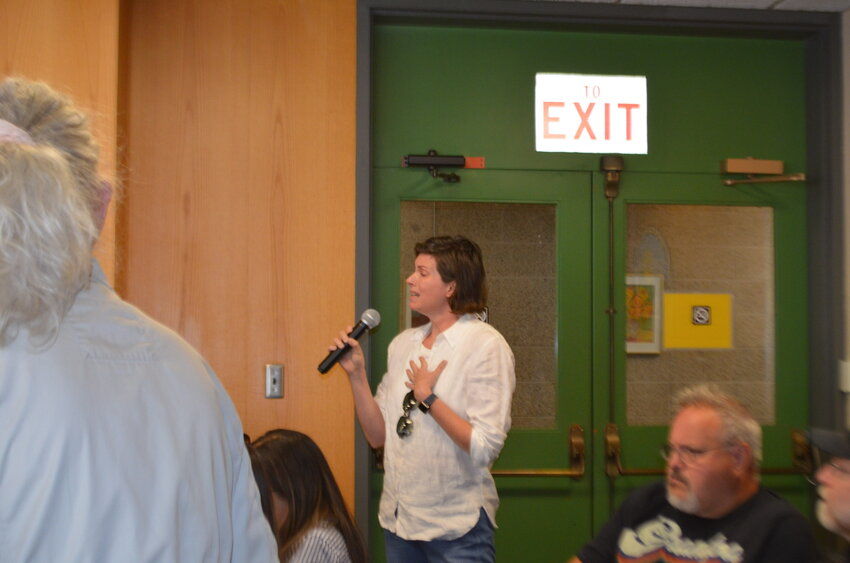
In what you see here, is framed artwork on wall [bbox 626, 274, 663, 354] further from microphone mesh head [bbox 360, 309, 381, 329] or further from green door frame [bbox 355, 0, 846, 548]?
microphone mesh head [bbox 360, 309, 381, 329]

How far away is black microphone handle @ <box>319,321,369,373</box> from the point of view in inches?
109

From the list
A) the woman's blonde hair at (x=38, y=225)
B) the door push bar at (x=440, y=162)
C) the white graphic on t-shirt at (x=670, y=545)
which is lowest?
the white graphic on t-shirt at (x=670, y=545)

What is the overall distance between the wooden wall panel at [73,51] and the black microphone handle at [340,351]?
3.07 ft

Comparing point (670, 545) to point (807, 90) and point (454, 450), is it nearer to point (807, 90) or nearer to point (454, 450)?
point (454, 450)

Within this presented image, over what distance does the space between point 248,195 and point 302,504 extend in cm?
175

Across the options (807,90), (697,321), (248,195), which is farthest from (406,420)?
(807,90)

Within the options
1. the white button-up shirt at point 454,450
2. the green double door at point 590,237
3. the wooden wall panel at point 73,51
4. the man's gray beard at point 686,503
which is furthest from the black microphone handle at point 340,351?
the man's gray beard at point 686,503

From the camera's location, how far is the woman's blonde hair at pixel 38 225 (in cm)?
84

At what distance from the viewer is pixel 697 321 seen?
12.4 ft

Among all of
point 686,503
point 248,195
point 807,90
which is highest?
point 807,90

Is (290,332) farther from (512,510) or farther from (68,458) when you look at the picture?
(68,458)

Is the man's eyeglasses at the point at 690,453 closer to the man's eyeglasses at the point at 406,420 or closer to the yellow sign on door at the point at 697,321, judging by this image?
the man's eyeglasses at the point at 406,420

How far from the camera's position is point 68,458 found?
32.8 inches

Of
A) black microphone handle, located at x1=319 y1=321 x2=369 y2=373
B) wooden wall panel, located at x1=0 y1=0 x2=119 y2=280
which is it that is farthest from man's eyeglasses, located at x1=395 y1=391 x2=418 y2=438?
wooden wall panel, located at x1=0 y1=0 x2=119 y2=280
